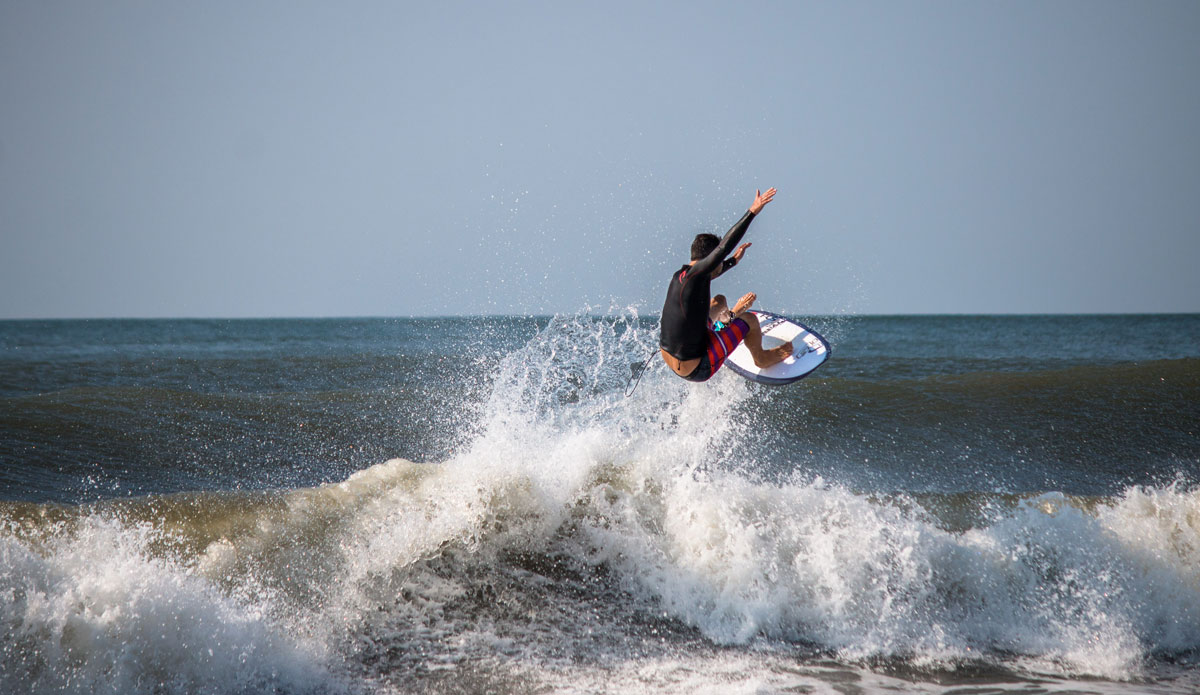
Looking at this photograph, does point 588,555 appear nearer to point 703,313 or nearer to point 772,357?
point 703,313

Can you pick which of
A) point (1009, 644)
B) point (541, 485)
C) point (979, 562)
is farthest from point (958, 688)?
point (541, 485)

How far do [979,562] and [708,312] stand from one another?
3104mm

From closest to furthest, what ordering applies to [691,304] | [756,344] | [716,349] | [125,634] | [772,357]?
1. [125,634]
2. [691,304]
3. [716,349]
4. [756,344]
5. [772,357]

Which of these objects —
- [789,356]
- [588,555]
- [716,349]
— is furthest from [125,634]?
[789,356]

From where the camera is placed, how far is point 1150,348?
24750 millimetres

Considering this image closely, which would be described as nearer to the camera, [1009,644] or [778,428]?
[1009,644]

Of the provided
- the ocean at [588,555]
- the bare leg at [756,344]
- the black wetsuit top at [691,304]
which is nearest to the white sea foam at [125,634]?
the ocean at [588,555]

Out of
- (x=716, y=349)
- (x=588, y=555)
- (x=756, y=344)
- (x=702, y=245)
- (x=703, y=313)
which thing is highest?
(x=702, y=245)

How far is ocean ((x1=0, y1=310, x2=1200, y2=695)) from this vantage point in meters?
4.80

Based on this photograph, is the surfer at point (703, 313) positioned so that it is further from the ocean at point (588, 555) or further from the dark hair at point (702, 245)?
the ocean at point (588, 555)

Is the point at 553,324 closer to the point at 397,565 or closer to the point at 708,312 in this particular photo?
the point at 708,312

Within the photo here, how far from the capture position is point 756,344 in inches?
277

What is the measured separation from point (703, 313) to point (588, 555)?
2.27 m

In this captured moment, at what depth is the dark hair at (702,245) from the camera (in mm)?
6012
